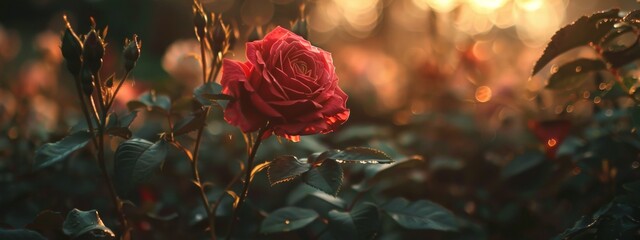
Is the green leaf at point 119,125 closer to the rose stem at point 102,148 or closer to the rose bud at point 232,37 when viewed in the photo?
the rose stem at point 102,148

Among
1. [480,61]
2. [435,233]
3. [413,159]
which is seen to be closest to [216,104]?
[413,159]

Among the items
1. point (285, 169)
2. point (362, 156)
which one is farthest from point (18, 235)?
point (362, 156)

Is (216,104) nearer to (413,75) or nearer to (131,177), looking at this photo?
(131,177)

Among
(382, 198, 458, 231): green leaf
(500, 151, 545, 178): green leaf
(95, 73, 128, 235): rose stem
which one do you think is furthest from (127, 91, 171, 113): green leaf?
(500, 151, 545, 178): green leaf

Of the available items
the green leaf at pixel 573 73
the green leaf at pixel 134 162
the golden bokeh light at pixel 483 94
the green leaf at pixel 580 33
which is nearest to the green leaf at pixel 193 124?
the green leaf at pixel 134 162

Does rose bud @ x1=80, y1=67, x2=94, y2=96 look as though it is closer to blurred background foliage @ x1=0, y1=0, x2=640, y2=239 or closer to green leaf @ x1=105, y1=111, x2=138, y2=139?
green leaf @ x1=105, y1=111, x2=138, y2=139

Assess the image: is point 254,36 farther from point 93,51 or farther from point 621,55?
point 621,55
